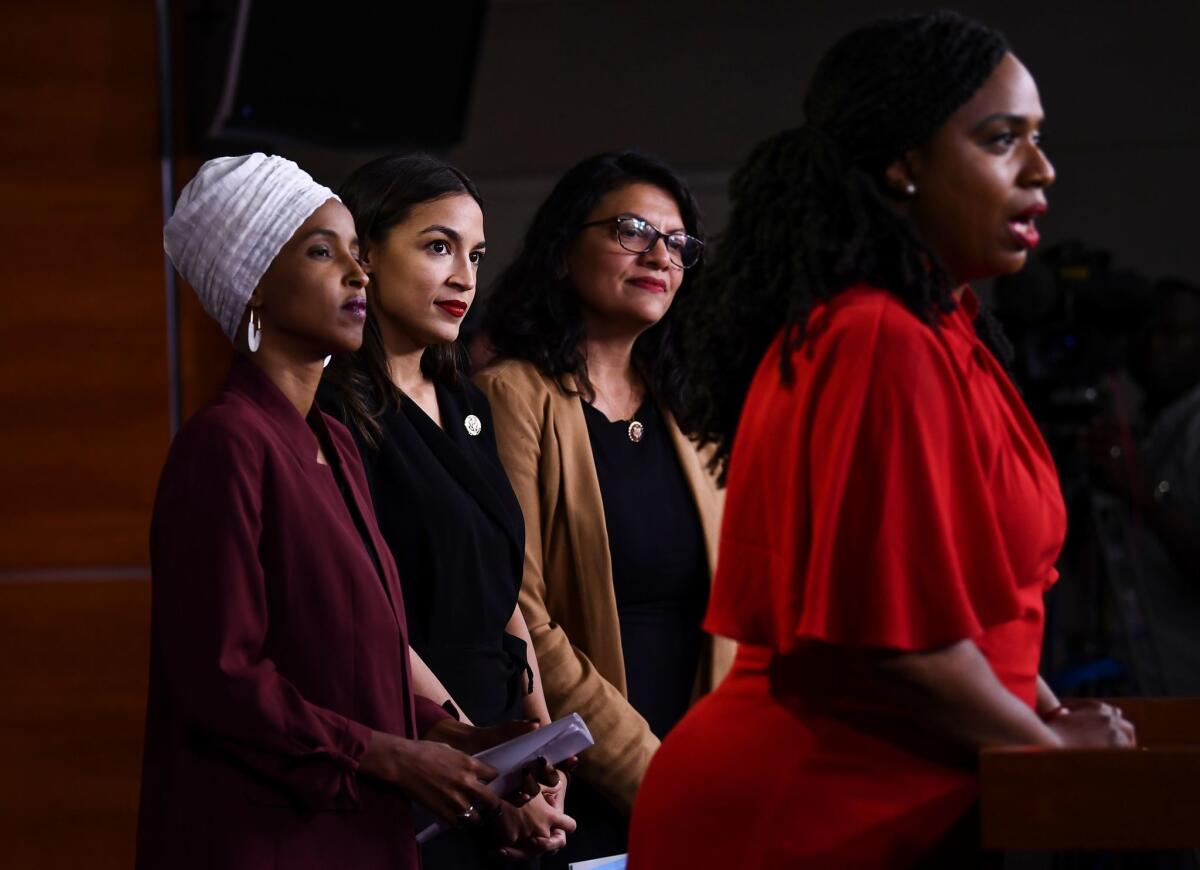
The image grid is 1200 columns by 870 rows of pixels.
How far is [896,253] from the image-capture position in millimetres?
1268

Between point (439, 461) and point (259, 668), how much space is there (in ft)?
2.28

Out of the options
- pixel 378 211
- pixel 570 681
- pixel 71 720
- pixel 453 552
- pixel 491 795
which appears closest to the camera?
pixel 491 795

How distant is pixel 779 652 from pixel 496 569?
35.2 inches

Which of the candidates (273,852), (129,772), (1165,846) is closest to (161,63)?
(129,772)

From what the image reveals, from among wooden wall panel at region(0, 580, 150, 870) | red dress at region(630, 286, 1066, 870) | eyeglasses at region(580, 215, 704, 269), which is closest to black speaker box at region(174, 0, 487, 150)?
wooden wall panel at region(0, 580, 150, 870)

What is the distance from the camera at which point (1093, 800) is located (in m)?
1.12

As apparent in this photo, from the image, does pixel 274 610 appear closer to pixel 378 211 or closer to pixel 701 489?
pixel 378 211

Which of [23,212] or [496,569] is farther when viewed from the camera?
[23,212]

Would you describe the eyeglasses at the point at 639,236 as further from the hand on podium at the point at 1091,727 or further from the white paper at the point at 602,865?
the hand on podium at the point at 1091,727

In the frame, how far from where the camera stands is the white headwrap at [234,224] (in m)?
1.65

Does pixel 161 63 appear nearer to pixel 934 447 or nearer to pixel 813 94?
pixel 813 94

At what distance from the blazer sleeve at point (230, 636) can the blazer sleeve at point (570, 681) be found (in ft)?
2.60

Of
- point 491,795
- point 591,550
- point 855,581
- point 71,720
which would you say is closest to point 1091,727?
point 855,581

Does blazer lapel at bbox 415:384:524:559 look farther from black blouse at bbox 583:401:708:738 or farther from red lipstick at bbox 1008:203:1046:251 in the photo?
red lipstick at bbox 1008:203:1046:251
